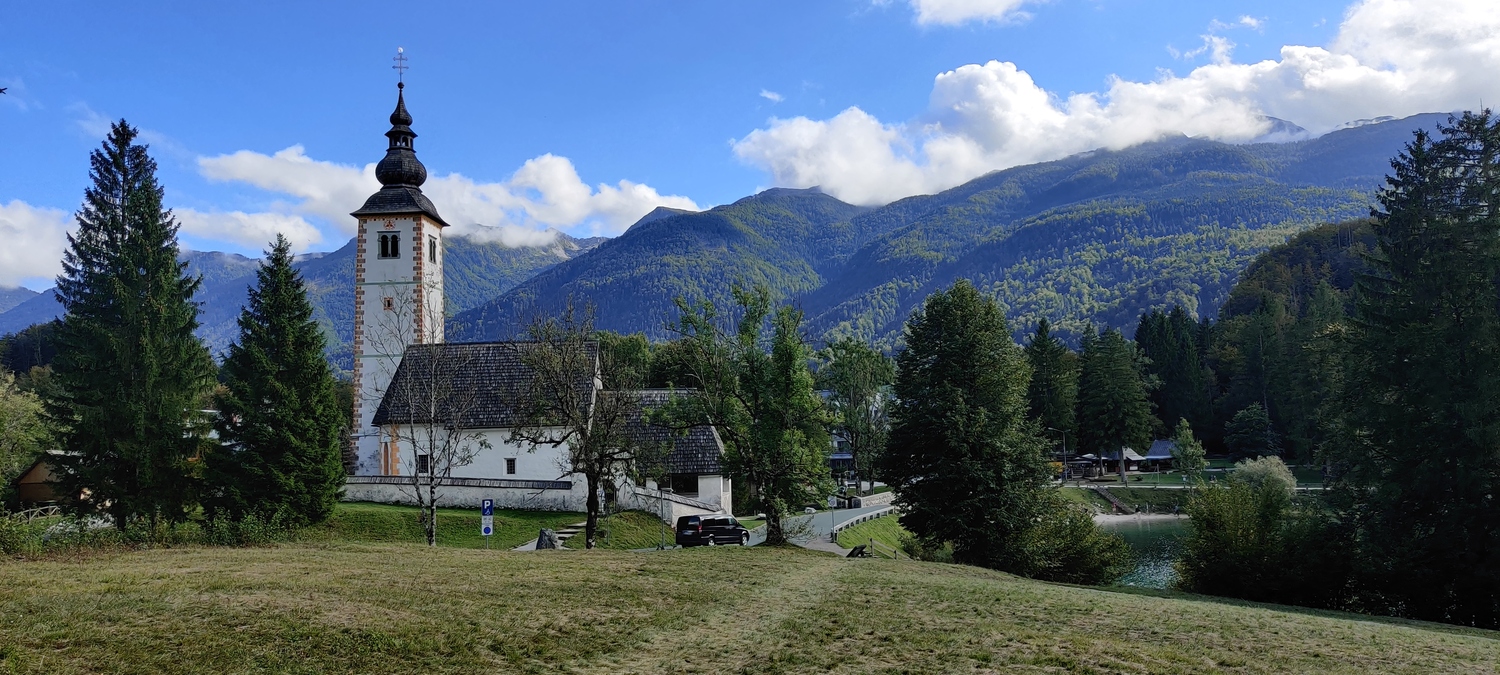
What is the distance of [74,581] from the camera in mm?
15695

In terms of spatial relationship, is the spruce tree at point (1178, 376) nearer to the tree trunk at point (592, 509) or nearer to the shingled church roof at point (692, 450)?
the shingled church roof at point (692, 450)

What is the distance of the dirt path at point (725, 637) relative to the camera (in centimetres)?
1326

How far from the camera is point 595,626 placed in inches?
602

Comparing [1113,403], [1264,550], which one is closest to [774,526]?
[1264,550]

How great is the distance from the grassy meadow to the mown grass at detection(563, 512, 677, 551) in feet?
50.4

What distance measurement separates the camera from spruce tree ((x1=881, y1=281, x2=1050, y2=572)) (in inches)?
1485

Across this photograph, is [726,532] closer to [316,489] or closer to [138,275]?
[316,489]

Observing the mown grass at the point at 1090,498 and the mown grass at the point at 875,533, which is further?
the mown grass at the point at 1090,498

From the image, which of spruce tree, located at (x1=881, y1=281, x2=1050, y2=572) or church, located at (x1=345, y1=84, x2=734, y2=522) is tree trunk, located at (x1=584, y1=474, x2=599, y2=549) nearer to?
church, located at (x1=345, y1=84, x2=734, y2=522)

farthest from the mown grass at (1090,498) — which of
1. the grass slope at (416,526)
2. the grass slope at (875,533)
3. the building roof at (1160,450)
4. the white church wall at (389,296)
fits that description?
the white church wall at (389,296)

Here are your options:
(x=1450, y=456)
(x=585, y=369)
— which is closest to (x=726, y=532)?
(x=585, y=369)

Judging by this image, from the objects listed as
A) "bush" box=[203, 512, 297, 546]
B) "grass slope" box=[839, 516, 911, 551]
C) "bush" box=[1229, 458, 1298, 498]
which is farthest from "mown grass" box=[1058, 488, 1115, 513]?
"bush" box=[203, 512, 297, 546]

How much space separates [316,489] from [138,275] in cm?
960

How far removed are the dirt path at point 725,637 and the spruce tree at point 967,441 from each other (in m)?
17.9
